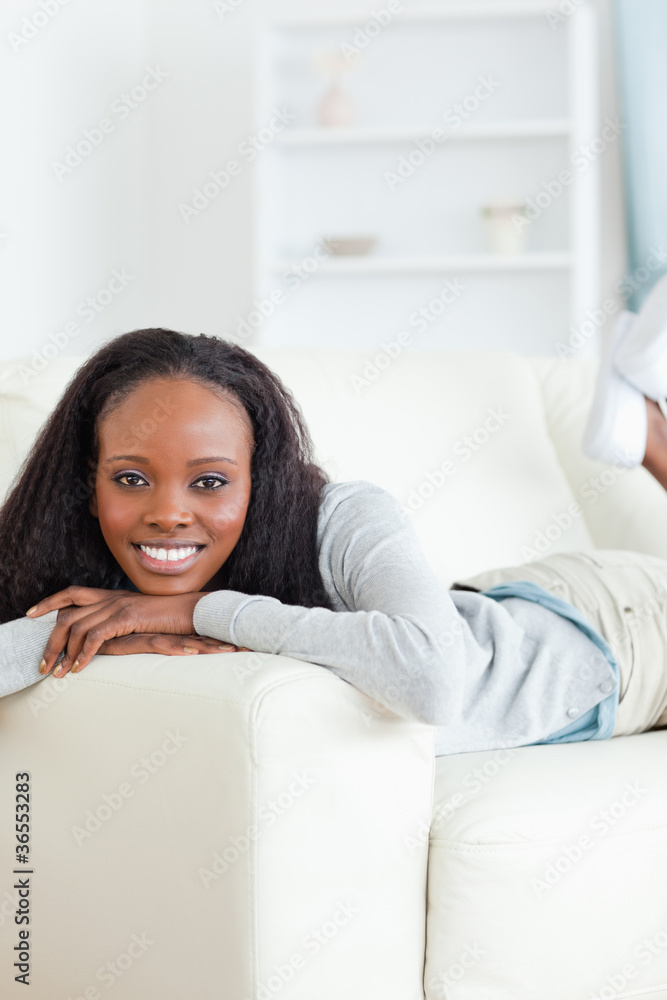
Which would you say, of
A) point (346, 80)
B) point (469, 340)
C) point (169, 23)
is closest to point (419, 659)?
point (469, 340)

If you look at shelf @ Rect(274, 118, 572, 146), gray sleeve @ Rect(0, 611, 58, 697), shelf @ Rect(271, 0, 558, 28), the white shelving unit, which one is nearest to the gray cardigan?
gray sleeve @ Rect(0, 611, 58, 697)

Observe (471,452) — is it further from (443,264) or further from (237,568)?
(443,264)

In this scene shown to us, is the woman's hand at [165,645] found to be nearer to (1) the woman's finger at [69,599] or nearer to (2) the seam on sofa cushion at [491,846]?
(1) the woman's finger at [69,599]

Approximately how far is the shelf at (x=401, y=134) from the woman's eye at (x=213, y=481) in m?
2.39

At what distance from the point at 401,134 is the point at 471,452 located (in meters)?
1.79

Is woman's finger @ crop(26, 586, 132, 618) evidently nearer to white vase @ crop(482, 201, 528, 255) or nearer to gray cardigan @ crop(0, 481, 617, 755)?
gray cardigan @ crop(0, 481, 617, 755)

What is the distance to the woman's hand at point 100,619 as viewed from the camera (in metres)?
1.06

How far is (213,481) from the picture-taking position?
46.4 inches

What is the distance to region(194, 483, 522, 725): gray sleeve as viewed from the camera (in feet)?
3.17

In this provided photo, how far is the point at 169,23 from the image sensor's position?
3705mm

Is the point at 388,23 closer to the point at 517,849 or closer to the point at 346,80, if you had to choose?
the point at 346,80

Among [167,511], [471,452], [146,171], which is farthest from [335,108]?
[167,511]

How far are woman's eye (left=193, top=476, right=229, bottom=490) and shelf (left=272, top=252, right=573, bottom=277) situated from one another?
2.23 meters

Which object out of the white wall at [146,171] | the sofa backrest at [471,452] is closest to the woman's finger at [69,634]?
the sofa backrest at [471,452]
